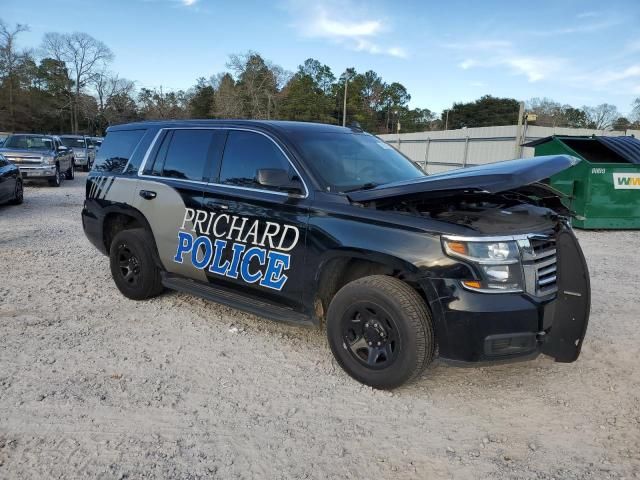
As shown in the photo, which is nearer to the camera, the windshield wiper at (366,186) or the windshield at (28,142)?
the windshield wiper at (366,186)

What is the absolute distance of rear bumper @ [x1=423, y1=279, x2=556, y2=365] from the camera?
302 centimetres

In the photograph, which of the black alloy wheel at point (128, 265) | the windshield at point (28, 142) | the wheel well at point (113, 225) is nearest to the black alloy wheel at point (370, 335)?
the black alloy wheel at point (128, 265)

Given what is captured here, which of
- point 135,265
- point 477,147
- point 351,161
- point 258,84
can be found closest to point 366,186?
point 351,161

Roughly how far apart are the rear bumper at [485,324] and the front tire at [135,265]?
117 inches

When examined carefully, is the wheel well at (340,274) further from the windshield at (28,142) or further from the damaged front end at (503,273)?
the windshield at (28,142)

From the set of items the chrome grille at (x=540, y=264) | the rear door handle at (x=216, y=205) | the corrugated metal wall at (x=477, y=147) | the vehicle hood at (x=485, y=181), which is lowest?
the chrome grille at (x=540, y=264)

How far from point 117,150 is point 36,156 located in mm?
13033

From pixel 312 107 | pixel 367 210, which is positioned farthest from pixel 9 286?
pixel 312 107

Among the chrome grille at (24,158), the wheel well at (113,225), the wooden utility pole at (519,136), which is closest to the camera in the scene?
the wheel well at (113,225)

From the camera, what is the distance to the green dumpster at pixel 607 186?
34.2 feet

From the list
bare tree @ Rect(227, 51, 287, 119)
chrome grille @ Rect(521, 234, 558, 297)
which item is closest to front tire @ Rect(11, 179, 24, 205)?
chrome grille @ Rect(521, 234, 558, 297)

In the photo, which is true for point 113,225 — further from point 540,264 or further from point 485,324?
point 540,264

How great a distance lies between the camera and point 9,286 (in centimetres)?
564

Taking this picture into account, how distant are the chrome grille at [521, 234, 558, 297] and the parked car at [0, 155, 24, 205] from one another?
11713 mm
